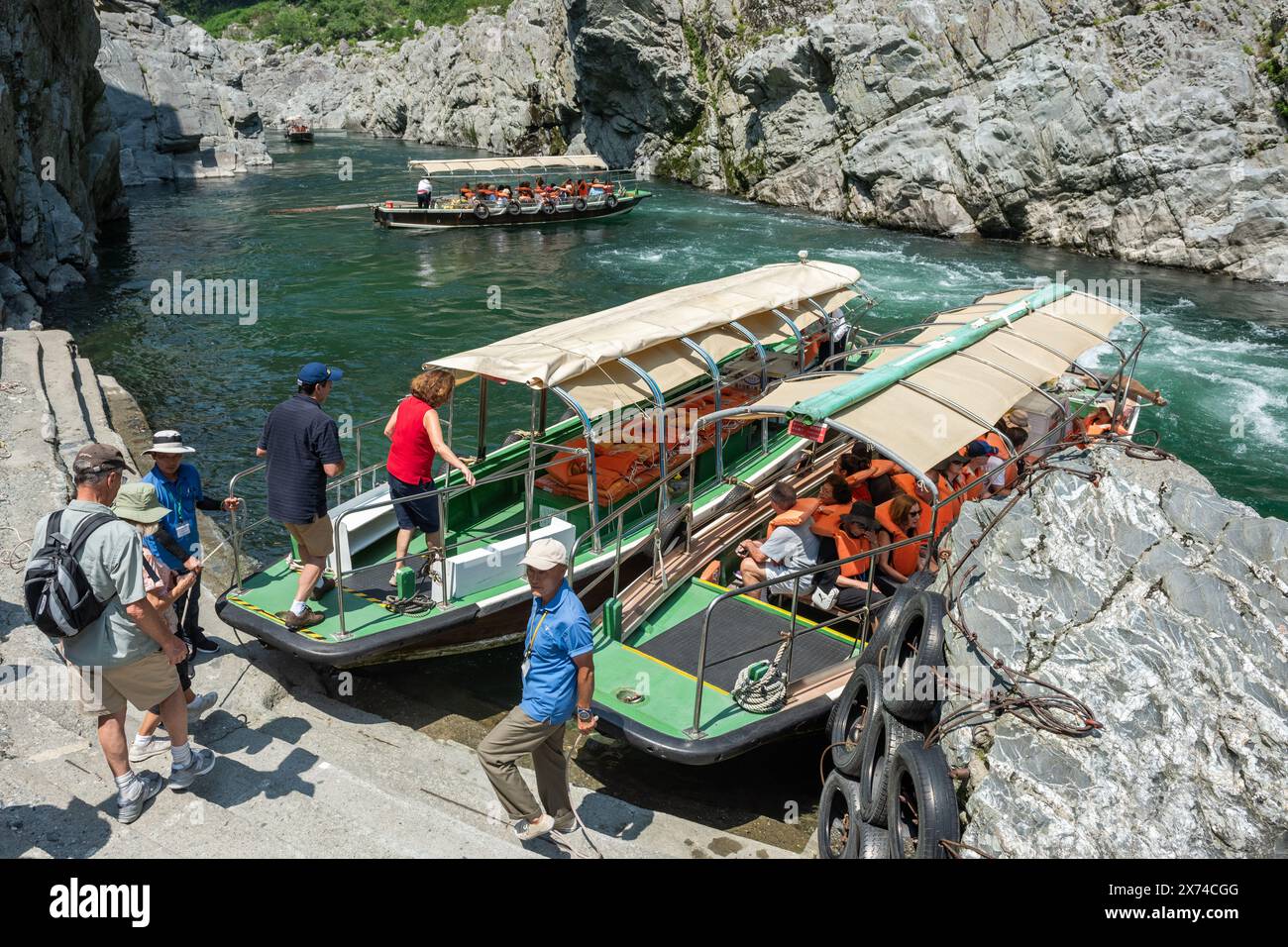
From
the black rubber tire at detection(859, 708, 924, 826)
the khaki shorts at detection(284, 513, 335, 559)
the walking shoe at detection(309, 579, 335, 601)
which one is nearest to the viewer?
the black rubber tire at detection(859, 708, 924, 826)

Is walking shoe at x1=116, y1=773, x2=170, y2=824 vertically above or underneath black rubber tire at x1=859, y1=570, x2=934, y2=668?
underneath

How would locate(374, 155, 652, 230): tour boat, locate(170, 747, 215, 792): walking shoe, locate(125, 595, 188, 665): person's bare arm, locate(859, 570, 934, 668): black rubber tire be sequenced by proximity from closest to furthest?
locate(125, 595, 188, 665): person's bare arm → locate(170, 747, 215, 792): walking shoe → locate(859, 570, 934, 668): black rubber tire → locate(374, 155, 652, 230): tour boat

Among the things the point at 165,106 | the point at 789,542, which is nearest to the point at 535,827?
the point at 789,542

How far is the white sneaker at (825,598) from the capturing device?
30.5 ft

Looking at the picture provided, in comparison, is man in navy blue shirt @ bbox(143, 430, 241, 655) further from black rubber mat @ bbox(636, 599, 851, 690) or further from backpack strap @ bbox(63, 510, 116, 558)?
black rubber mat @ bbox(636, 599, 851, 690)

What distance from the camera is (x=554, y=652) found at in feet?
19.2

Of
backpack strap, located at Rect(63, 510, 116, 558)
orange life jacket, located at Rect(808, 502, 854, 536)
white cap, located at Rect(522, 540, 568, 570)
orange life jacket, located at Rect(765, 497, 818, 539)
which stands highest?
backpack strap, located at Rect(63, 510, 116, 558)

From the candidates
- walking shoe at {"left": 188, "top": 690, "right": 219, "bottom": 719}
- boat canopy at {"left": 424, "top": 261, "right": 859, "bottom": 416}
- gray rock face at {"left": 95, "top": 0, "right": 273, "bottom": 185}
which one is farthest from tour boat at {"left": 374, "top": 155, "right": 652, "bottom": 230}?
walking shoe at {"left": 188, "top": 690, "right": 219, "bottom": 719}

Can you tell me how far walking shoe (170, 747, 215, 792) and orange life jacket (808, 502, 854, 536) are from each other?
18.7ft

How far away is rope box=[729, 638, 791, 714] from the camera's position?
8.09 m

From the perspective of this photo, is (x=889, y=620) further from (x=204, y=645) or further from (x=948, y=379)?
(x=204, y=645)

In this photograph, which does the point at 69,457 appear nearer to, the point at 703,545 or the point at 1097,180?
the point at 703,545

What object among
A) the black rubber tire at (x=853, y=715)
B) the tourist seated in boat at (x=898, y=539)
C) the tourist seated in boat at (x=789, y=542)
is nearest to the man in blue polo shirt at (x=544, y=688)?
the black rubber tire at (x=853, y=715)

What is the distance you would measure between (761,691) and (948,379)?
13.8ft
